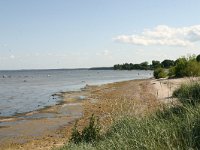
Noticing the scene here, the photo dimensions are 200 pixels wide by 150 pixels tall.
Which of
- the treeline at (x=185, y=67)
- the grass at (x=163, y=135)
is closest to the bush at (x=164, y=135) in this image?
the grass at (x=163, y=135)

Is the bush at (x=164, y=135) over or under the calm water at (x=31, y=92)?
over

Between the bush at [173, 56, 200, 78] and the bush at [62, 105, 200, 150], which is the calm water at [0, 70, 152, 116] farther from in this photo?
the bush at [62, 105, 200, 150]

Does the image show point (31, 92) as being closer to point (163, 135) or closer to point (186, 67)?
point (186, 67)

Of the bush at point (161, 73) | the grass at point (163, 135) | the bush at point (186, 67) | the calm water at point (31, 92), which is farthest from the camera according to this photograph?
the bush at point (161, 73)

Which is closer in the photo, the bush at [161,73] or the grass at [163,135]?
the grass at [163,135]

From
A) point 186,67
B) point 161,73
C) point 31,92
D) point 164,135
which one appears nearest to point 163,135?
point 164,135

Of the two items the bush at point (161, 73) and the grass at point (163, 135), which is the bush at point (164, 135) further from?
the bush at point (161, 73)

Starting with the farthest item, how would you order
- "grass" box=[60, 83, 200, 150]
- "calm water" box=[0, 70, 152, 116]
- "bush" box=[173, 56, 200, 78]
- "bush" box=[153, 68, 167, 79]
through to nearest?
"bush" box=[153, 68, 167, 79], "bush" box=[173, 56, 200, 78], "calm water" box=[0, 70, 152, 116], "grass" box=[60, 83, 200, 150]

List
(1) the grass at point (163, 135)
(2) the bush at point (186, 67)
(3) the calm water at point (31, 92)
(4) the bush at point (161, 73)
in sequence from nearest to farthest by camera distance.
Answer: (1) the grass at point (163, 135) < (3) the calm water at point (31, 92) < (2) the bush at point (186, 67) < (4) the bush at point (161, 73)

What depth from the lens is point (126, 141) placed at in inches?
264

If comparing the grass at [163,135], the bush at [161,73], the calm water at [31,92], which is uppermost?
the grass at [163,135]

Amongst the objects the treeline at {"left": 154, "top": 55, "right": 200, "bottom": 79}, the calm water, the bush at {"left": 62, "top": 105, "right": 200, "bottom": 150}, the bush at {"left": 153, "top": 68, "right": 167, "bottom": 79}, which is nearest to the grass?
the bush at {"left": 62, "top": 105, "right": 200, "bottom": 150}

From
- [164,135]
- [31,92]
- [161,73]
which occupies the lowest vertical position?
[31,92]

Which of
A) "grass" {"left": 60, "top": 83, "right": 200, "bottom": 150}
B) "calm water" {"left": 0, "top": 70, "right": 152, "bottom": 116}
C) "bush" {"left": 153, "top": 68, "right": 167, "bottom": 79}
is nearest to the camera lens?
"grass" {"left": 60, "top": 83, "right": 200, "bottom": 150}
